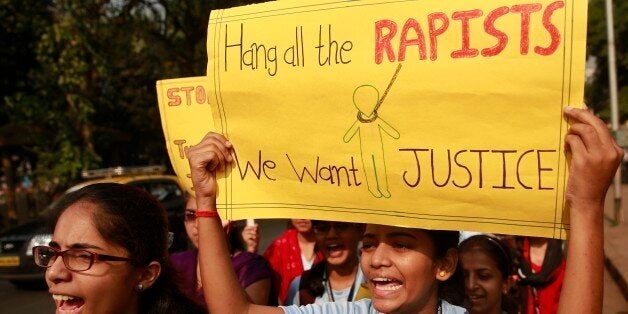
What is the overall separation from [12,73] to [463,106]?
17.5m

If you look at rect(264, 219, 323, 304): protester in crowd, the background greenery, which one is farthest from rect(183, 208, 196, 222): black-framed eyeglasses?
the background greenery

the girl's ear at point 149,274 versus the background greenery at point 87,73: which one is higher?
the background greenery at point 87,73

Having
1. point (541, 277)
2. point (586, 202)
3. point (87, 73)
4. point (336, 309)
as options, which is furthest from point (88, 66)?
point (586, 202)

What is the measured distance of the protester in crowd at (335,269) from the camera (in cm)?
302

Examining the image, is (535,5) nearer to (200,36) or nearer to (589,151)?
(589,151)

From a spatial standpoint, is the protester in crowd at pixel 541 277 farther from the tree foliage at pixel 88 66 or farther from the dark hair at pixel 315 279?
the tree foliage at pixel 88 66

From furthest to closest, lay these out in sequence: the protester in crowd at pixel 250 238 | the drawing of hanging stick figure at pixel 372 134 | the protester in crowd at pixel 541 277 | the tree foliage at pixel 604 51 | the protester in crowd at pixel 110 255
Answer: the tree foliage at pixel 604 51 < the protester in crowd at pixel 250 238 < the protester in crowd at pixel 541 277 < the protester in crowd at pixel 110 255 < the drawing of hanging stick figure at pixel 372 134

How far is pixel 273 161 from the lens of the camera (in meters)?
1.95

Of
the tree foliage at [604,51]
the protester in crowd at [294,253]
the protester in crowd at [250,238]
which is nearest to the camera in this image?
the protester in crowd at [294,253]

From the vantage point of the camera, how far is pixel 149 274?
2.08m

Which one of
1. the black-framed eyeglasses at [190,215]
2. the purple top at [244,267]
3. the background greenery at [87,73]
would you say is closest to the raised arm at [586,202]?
the purple top at [244,267]

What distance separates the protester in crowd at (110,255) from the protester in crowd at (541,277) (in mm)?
1996

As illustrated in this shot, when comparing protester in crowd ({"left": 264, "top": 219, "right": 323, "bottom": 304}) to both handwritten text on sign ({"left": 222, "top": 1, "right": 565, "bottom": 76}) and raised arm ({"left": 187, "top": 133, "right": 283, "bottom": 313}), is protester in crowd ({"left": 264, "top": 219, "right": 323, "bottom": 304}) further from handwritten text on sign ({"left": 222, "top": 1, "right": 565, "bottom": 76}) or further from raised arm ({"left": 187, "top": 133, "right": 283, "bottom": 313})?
handwritten text on sign ({"left": 222, "top": 1, "right": 565, "bottom": 76})

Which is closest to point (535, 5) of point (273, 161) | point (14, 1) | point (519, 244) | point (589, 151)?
point (589, 151)
